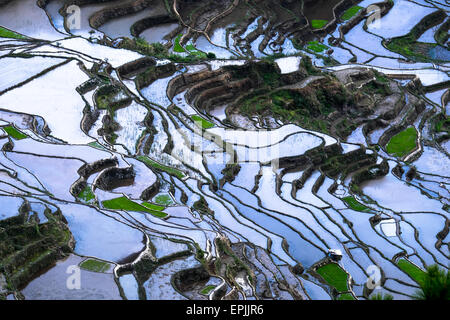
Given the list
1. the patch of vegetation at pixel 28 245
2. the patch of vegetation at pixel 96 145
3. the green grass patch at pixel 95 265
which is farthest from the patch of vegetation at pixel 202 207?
the green grass patch at pixel 95 265

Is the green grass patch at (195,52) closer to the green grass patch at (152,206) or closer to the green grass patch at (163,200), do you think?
the green grass patch at (163,200)

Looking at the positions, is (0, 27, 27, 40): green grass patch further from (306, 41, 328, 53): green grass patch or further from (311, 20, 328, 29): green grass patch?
(311, 20, 328, 29): green grass patch

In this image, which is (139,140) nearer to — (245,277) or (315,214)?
(315,214)

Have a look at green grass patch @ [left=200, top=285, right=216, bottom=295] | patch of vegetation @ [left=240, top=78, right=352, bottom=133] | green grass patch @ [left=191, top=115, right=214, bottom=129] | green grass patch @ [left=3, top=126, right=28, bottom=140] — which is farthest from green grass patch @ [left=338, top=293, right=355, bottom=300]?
patch of vegetation @ [left=240, top=78, right=352, bottom=133]

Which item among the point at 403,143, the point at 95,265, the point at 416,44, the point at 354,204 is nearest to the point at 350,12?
the point at 416,44

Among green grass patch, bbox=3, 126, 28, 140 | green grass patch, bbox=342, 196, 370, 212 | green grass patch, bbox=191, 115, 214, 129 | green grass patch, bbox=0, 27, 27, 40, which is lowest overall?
green grass patch, bbox=342, 196, 370, 212

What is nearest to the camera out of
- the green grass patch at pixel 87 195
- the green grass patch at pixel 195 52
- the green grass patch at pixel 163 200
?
the green grass patch at pixel 87 195

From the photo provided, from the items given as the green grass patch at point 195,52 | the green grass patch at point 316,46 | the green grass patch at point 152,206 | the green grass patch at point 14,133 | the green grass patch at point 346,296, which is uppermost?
the green grass patch at point 14,133
